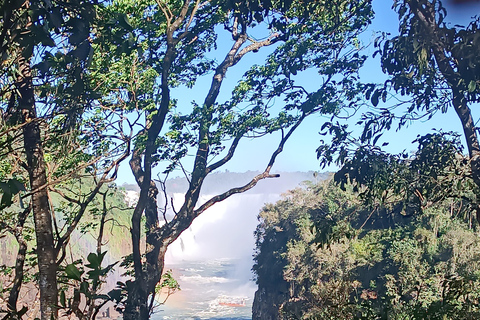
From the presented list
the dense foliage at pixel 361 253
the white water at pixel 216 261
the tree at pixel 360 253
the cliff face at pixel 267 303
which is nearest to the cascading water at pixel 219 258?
the white water at pixel 216 261

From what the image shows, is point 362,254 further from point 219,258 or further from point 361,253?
point 219,258

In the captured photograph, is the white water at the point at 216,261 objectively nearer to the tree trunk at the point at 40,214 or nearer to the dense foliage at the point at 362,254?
the dense foliage at the point at 362,254

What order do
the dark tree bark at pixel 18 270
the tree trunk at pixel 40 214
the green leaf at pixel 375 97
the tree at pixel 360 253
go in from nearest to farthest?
the tree trunk at pixel 40 214
the green leaf at pixel 375 97
the dark tree bark at pixel 18 270
the tree at pixel 360 253

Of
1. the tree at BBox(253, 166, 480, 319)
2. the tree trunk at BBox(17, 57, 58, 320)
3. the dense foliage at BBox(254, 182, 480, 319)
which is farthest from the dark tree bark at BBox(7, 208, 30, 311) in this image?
the dense foliage at BBox(254, 182, 480, 319)

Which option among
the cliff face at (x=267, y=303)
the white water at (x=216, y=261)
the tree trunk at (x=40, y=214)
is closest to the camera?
the tree trunk at (x=40, y=214)

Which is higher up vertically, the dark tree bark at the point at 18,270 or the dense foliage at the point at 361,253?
the dark tree bark at the point at 18,270

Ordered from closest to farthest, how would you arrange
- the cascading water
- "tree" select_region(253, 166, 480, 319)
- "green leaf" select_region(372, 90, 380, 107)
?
"green leaf" select_region(372, 90, 380, 107) < "tree" select_region(253, 166, 480, 319) < the cascading water

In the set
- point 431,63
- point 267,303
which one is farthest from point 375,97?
point 267,303

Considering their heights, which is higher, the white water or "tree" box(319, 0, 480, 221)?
"tree" box(319, 0, 480, 221)

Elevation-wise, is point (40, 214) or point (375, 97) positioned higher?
point (375, 97)

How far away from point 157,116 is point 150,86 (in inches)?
20.4

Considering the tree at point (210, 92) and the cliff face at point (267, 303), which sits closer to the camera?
the tree at point (210, 92)

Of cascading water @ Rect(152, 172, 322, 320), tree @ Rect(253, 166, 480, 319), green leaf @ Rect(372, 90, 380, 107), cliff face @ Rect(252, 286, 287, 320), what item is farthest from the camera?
cascading water @ Rect(152, 172, 322, 320)

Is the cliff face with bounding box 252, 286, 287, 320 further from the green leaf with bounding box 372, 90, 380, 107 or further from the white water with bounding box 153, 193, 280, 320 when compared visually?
the green leaf with bounding box 372, 90, 380, 107
